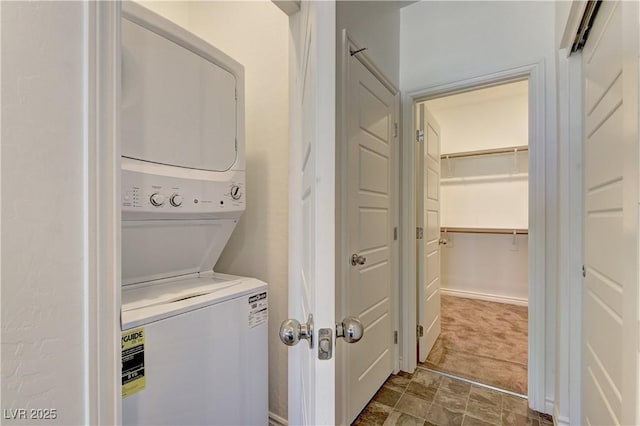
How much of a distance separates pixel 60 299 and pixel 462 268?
13.7 ft

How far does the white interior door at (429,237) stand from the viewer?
2.17 m

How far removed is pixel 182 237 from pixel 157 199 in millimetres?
220

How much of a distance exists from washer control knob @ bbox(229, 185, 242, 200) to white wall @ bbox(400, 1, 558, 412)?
1508 millimetres

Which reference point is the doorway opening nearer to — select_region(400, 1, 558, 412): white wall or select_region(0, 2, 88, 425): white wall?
select_region(400, 1, 558, 412): white wall

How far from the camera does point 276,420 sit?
1.43 m

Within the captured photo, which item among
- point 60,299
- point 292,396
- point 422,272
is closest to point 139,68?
point 60,299

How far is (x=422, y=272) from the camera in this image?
7.06ft

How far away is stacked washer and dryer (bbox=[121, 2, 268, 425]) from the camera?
2.95 feet

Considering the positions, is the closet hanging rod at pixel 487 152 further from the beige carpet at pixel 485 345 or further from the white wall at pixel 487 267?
the beige carpet at pixel 485 345

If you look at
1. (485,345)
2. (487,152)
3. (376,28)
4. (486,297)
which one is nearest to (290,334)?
(376,28)

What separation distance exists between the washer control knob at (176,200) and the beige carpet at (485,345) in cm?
208

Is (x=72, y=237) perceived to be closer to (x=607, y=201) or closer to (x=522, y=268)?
(x=607, y=201)

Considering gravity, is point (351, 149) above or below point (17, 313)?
above

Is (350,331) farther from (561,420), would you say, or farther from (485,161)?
(485,161)
